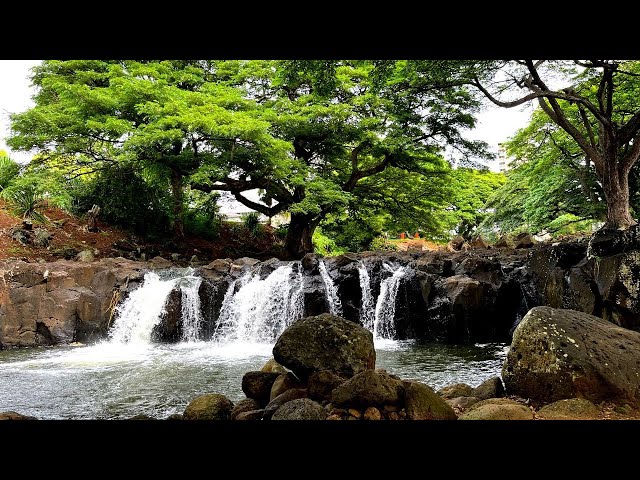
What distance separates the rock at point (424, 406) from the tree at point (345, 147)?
8.71 m

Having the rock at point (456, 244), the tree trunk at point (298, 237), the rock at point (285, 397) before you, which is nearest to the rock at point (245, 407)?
the rock at point (285, 397)

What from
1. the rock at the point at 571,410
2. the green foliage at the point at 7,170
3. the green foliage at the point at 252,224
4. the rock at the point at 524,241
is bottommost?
the rock at the point at 571,410

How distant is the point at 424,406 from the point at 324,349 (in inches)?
46.4

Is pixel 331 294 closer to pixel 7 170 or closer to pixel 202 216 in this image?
pixel 202 216

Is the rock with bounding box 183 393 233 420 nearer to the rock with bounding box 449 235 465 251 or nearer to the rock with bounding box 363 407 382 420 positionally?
the rock with bounding box 363 407 382 420

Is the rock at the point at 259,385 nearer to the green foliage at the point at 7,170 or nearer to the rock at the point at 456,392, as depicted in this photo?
the rock at the point at 456,392

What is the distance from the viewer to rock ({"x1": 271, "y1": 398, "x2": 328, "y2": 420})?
136 inches

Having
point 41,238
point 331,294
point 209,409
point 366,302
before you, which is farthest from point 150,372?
point 41,238

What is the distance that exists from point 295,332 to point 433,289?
19.2 feet

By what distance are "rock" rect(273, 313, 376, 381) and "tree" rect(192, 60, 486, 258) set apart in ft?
26.2

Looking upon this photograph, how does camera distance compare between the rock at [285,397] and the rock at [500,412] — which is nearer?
the rock at [500,412]

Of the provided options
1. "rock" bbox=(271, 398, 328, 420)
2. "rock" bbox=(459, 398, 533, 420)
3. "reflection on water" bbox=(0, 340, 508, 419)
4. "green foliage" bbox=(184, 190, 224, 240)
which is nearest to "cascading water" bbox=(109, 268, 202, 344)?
"reflection on water" bbox=(0, 340, 508, 419)

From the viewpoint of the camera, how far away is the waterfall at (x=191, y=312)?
10.1m
